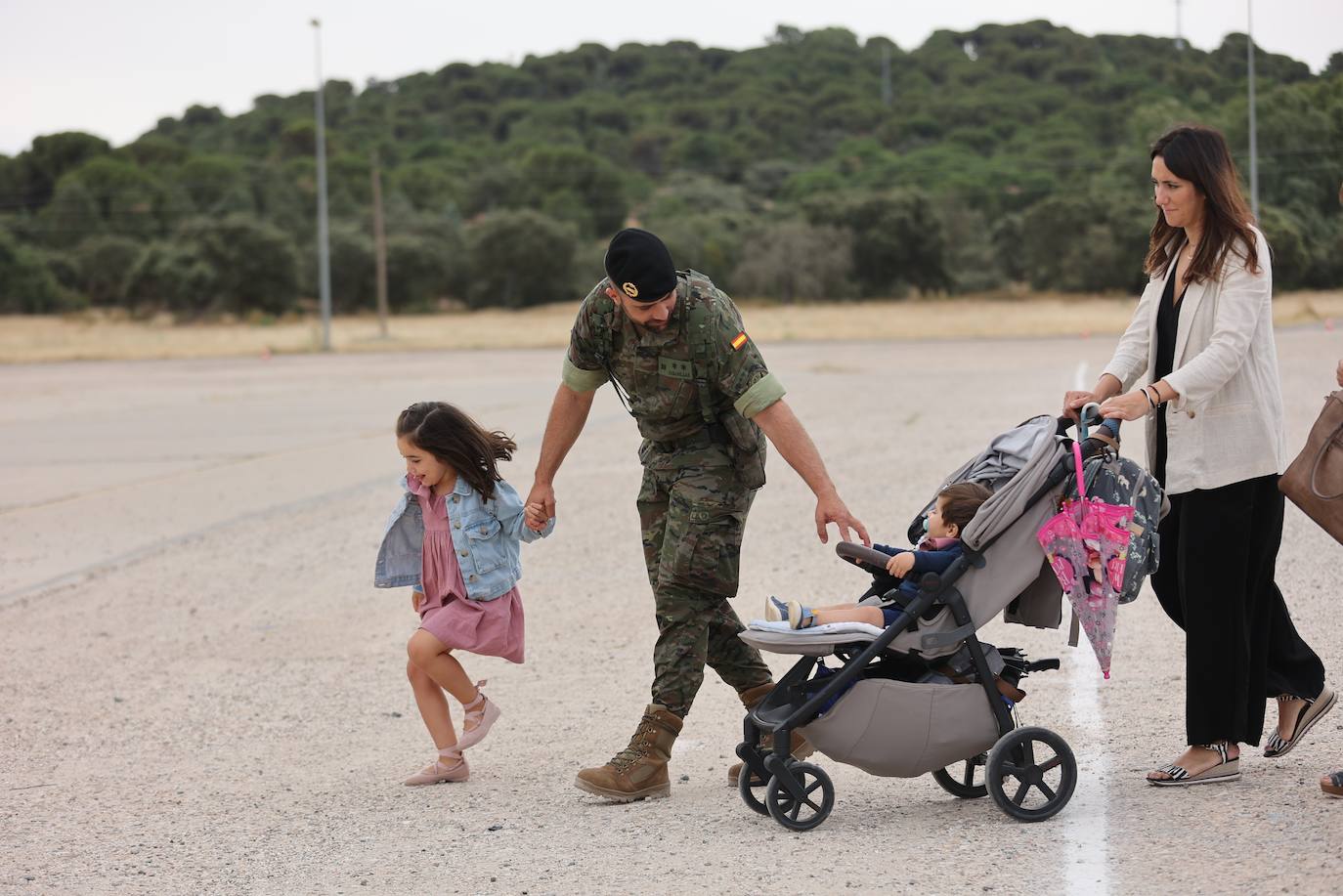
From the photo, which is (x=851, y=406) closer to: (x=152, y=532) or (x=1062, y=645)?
(x=152, y=532)

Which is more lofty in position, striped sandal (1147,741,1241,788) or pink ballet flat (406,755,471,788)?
striped sandal (1147,741,1241,788)

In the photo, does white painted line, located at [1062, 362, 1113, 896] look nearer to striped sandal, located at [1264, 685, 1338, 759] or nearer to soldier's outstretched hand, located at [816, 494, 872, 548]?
striped sandal, located at [1264, 685, 1338, 759]

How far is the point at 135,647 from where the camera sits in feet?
27.5

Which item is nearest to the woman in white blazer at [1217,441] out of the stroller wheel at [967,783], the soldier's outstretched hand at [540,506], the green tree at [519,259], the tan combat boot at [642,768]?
the stroller wheel at [967,783]

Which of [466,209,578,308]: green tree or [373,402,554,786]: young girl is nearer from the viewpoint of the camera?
[373,402,554,786]: young girl

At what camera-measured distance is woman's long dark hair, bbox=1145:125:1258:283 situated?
184 inches

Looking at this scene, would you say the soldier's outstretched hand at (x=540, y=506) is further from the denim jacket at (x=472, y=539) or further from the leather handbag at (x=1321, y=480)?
the leather handbag at (x=1321, y=480)

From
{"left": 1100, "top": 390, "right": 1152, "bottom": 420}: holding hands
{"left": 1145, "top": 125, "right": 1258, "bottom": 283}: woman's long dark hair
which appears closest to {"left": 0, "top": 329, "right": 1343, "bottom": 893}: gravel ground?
{"left": 1100, "top": 390, "right": 1152, "bottom": 420}: holding hands

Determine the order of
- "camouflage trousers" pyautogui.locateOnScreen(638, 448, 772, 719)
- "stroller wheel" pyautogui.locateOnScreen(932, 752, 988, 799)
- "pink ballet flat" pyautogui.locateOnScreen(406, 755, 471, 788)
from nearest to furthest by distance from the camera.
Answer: "stroller wheel" pyautogui.locateOnScreen(932, 752, 988, 799)
"camouflage trousers" pyautogui.locateOnScreen(638, 448, 772, 719)
"pink ballet flat" pyautogui.locateOnScreen(406, 755, 471, 788)

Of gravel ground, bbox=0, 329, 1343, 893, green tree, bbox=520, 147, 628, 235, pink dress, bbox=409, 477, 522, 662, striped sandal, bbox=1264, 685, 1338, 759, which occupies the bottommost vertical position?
gravel ground, bbox=0, 329, 1343, 893

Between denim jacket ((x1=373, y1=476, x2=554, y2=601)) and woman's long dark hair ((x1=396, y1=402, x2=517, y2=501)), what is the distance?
0.06m

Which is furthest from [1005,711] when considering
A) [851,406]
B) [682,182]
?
[682,182]

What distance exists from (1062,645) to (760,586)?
209 cm

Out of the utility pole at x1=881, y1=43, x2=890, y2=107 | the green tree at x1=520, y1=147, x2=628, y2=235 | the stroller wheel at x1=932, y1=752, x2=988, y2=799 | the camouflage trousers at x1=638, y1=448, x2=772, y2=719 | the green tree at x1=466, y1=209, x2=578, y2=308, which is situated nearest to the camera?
the stroller wheel at x1=932, y1=752, x2=988, y2=799
